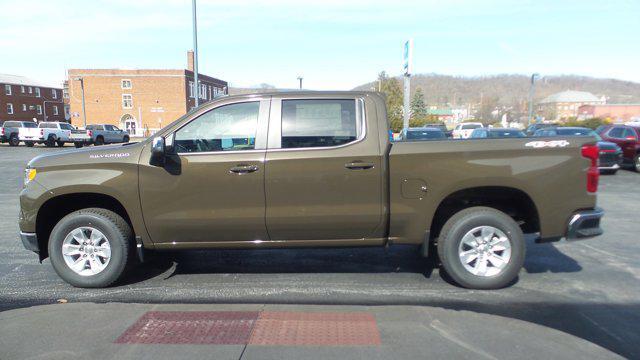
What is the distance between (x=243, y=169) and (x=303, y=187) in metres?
0.62

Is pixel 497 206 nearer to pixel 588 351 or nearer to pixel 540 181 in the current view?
pixel 540 181

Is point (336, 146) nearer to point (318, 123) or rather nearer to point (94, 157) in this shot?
point (318, 123)

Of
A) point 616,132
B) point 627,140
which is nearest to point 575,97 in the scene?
point 616,132

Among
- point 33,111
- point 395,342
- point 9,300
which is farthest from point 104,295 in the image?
point 33,111

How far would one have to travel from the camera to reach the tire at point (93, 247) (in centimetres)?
472

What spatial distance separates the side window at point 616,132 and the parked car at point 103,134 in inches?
1276

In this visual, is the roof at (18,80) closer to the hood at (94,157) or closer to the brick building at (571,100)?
the hood at (94,157)

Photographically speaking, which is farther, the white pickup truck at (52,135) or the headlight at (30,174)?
the white pickup truck at (52,135)

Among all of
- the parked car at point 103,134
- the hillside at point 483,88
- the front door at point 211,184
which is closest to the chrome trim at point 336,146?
the front door at point 211,184

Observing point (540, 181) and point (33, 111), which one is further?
point (33, 111)

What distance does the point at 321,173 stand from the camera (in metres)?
4.54

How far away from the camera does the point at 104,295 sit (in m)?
4.66

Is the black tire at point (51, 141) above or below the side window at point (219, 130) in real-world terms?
below

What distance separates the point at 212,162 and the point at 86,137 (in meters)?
33.3
